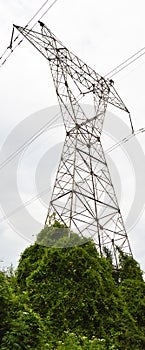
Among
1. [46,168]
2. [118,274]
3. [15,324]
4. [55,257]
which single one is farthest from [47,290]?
→ [46,168]

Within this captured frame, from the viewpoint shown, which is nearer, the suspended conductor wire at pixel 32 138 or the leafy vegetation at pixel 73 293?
the leafy vegetation at pixel 73 293

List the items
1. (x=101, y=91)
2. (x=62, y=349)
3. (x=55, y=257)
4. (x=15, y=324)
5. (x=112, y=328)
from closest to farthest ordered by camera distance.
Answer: (x=15, y=324) < (x=62, y=349) < (x=112, y=328) < (x=55, y=257) < (x=101, y=91)

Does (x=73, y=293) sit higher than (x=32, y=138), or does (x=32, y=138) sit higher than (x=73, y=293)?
(x=32, y=138)

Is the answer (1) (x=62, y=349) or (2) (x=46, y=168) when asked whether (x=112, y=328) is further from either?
(2) (x=46, y=168)

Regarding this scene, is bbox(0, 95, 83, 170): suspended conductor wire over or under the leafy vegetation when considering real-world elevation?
over

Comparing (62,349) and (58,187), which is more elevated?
(58,187)

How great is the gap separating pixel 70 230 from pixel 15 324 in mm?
3764

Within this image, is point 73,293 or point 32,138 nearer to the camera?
point 73,293

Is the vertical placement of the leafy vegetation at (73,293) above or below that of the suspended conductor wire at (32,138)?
below

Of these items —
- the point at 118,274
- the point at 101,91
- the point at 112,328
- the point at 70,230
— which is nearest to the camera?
the point at 112,328

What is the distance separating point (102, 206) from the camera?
37.0ft

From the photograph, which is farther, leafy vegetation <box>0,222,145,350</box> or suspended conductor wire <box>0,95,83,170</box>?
suspended conductor wire <box>0,95,83,170</box>

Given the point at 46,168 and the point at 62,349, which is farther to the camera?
the point at 46,168

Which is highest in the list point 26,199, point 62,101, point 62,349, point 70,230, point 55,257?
point 62,101
